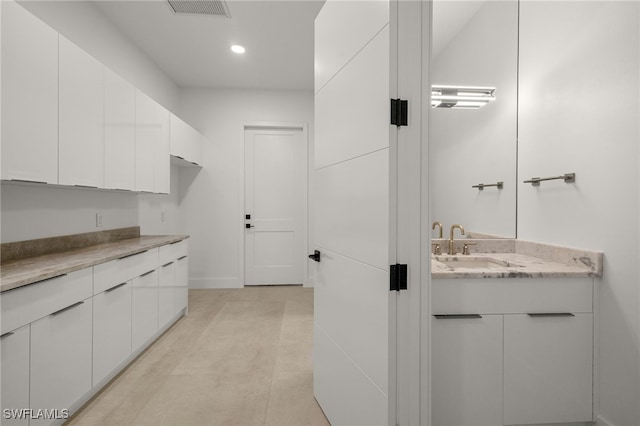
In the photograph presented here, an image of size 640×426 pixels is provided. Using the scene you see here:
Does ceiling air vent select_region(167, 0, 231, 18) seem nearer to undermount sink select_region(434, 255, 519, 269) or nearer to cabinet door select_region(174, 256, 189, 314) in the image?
cabinet door select_region(174, 256, 189, 314)

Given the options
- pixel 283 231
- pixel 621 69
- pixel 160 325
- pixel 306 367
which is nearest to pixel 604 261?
pixel 621 69

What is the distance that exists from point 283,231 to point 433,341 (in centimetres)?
360

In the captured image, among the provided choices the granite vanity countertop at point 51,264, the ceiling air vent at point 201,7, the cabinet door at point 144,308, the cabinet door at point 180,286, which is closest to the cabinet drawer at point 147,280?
the cabinet door at point 144,308

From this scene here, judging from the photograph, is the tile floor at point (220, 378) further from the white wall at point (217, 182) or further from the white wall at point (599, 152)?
the white wall at point (599, 152)

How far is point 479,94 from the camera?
91.4 inches

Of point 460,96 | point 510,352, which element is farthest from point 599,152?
point 510,352

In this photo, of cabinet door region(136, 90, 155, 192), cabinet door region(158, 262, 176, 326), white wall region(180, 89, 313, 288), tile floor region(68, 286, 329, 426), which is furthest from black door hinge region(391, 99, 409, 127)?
white wall region(180, 89, 313, 288)

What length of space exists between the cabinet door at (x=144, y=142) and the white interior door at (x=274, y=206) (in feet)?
6.11

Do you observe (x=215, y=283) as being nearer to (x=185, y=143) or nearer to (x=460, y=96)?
(x=185, y=143)

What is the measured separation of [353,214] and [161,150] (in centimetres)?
261

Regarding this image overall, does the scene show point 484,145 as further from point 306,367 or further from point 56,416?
point 56,416

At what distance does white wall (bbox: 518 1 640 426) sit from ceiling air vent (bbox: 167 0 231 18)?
2.41 meters

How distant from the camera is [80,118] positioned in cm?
205

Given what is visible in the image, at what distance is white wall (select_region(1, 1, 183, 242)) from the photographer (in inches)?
81.1
